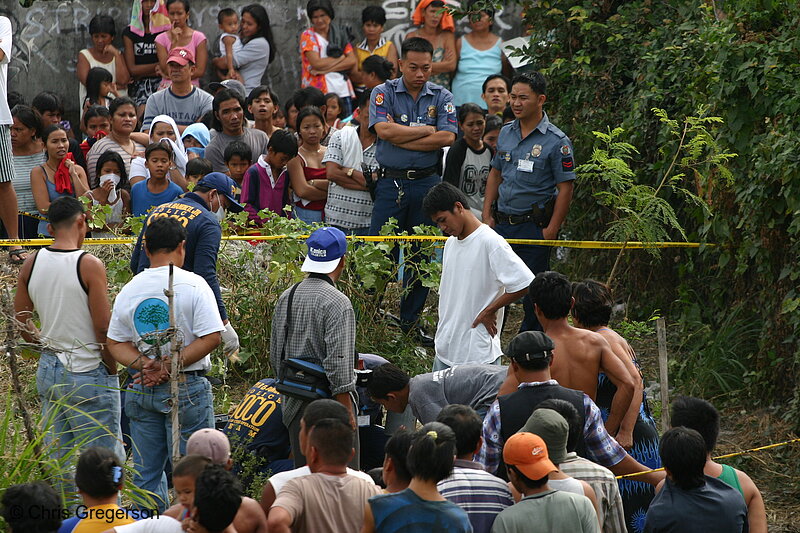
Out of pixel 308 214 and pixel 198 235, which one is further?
pixel 308 214

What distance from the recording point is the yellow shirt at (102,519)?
4285 millimetres

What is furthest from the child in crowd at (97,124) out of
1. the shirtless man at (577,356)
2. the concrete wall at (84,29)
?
the shirtless man at (577,356)

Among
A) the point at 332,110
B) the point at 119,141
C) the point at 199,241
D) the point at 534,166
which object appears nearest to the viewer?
the point at 199,241

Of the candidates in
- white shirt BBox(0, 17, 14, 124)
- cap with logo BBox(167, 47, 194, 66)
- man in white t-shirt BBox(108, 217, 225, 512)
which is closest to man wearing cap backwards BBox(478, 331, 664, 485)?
man in white t-shirt BBox(108, 217, 225, 512)

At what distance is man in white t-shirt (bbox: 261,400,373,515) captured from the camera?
450 centimetres

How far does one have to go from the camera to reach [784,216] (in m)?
7.32

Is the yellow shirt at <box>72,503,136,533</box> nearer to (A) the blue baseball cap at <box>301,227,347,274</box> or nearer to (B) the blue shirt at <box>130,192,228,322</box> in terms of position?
(A) the blue baseball cap at <box>301,227,347,274</box>

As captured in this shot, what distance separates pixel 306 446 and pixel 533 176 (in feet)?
14.2

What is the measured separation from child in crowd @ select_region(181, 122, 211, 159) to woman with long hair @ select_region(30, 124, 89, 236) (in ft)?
3.96

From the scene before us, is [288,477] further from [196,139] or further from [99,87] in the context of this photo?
[99,87]

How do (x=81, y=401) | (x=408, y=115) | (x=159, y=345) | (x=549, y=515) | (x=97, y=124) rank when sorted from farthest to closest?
(x=97, y=124) → (x=408, y=115) → (x=81, y=401) → (x=159, y=345) → (x=549, y=515)

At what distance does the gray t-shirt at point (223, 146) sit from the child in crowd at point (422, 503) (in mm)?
6531

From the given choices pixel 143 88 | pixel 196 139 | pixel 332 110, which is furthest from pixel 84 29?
pixel 196 139

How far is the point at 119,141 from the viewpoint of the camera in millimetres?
10320
